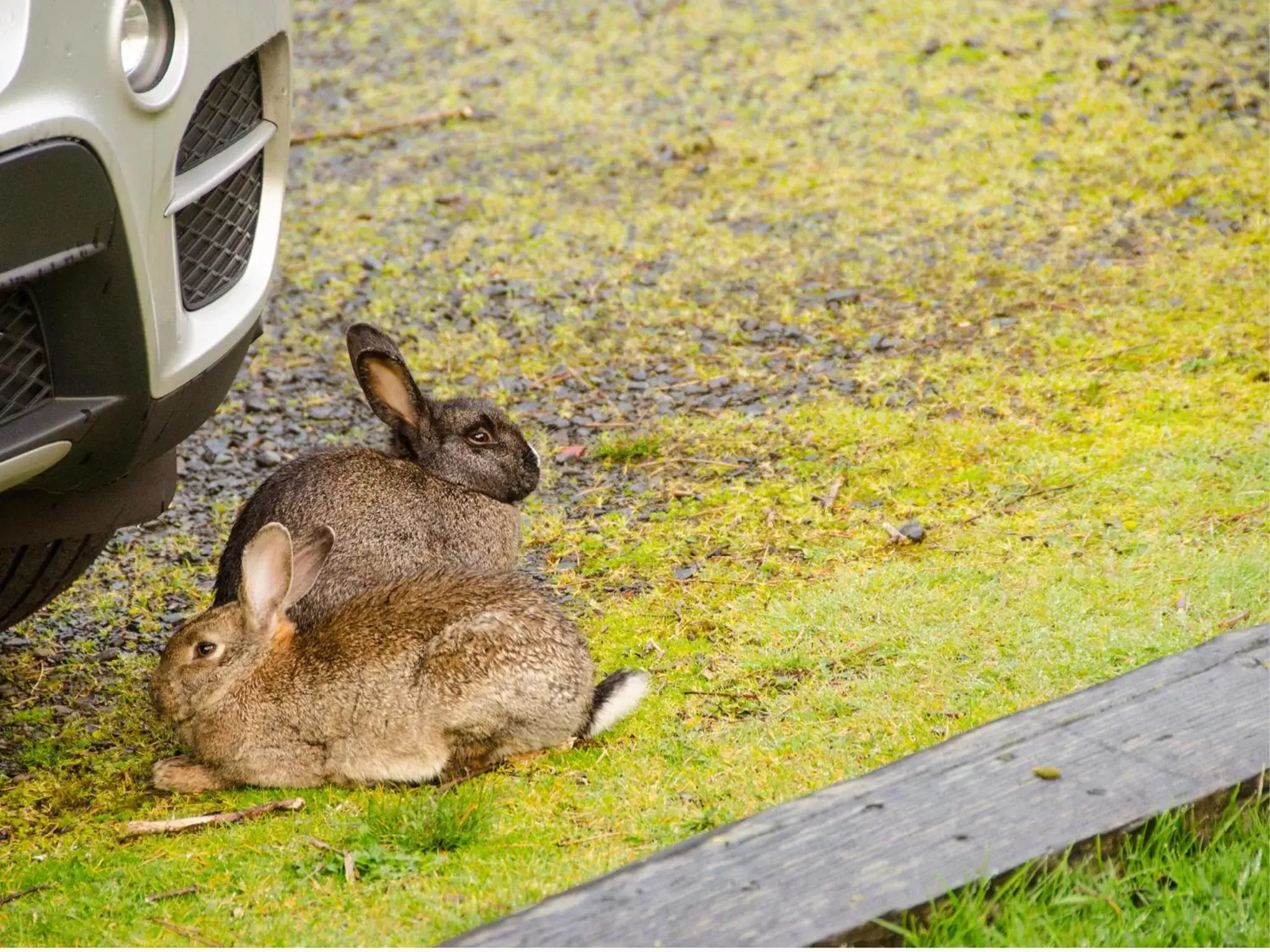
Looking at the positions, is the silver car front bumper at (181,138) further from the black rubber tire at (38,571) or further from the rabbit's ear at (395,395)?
the rabbit's ear at (395,395)


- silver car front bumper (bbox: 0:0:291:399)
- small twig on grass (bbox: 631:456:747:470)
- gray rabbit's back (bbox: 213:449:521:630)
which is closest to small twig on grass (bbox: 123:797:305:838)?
gray rabbit's back (bbox: 213:449:521:630)

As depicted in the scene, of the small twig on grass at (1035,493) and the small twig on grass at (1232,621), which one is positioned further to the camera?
the small twig on grass at (1035,493)

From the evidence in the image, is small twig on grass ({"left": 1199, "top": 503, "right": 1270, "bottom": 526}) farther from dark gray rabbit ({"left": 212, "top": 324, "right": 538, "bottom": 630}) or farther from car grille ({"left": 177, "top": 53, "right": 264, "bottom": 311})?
car grille ({"left": 177, "top": 53, "right": 264, "bottom": 311})

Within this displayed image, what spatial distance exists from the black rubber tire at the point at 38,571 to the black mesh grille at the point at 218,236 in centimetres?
70

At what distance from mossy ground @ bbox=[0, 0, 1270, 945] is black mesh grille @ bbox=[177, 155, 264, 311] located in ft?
4.43

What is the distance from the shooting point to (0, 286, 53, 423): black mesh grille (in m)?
3.12

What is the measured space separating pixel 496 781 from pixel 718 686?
697 mm

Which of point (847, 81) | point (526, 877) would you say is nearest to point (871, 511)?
point (526, 877)

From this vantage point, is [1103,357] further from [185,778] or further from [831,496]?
[185,778]

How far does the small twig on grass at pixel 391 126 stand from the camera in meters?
9.91

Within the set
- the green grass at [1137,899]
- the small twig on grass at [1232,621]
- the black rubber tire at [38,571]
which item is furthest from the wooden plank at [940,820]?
the black rubber tire at [38,571]

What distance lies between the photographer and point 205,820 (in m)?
3.84

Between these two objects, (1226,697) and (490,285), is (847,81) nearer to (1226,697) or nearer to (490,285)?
(490,285)

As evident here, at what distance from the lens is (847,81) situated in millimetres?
9992
